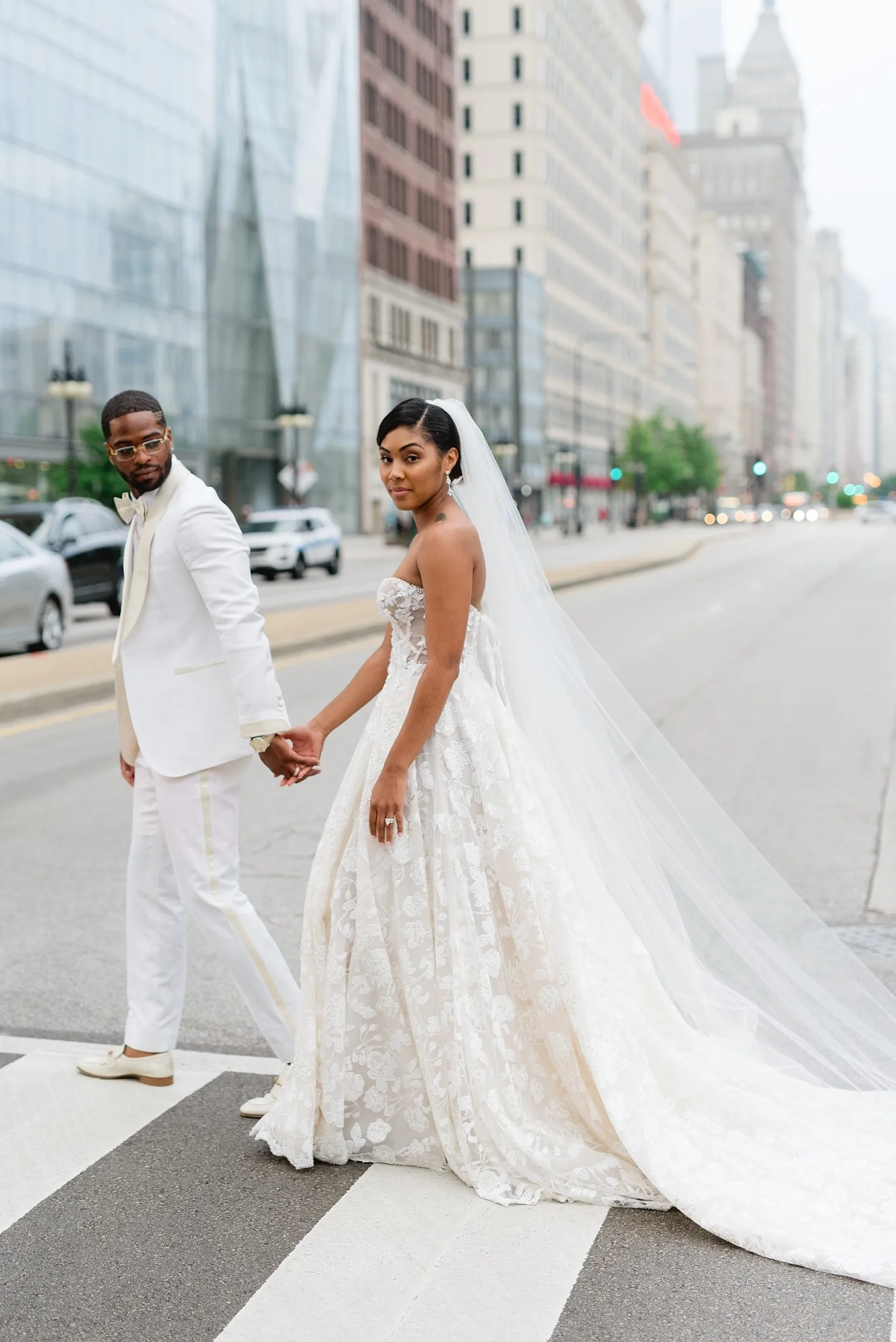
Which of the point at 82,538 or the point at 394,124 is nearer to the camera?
the point at 82,538

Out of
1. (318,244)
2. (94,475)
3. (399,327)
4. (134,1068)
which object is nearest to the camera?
(134,1068)

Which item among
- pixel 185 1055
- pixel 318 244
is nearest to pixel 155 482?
pixel 185 1055

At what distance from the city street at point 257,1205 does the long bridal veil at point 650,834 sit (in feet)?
2.81

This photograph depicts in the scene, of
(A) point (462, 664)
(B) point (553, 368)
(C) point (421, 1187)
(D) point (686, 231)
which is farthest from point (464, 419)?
(D) point (686, 231)

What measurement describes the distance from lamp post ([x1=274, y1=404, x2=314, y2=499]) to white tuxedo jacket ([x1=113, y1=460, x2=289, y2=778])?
44059 millimetres

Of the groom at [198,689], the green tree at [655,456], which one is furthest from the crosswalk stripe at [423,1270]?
the green tree at [655,456]

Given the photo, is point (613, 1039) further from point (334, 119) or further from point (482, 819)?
point (334, 119)

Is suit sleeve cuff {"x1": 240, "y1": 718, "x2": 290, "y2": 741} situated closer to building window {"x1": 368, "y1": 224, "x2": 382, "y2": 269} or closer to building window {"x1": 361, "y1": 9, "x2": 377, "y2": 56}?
building window {"x1": 368, "y1": 224, "x2": 382, "y2": 269}

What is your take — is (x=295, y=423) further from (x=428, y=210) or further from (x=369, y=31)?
(x=428, y=210)

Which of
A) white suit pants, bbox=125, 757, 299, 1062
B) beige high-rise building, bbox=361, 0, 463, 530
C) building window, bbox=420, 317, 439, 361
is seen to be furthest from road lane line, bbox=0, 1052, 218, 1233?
building window, bbox=420, 317, 439, 361

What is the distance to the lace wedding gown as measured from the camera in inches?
156

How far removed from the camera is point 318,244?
237 ft

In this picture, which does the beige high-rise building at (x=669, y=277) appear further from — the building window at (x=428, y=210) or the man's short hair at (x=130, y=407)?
the man's short hair at (x=130, y=407)

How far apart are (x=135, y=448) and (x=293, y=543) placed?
33.8 metres
